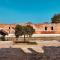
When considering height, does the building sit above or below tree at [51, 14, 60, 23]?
below

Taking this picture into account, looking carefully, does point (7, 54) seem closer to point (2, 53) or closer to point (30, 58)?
point (2, 53)

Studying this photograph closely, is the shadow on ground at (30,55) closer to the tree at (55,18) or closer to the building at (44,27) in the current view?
the building at (44,27)

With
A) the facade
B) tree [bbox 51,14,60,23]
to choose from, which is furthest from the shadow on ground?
tree [bbox 51,14,60,23]

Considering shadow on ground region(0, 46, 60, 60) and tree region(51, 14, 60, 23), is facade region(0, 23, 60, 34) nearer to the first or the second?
tree region(51, 14, 60, 23)

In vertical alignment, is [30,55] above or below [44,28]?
below

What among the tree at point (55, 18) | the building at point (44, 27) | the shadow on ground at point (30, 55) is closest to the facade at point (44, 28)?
the building at point (44, 27)

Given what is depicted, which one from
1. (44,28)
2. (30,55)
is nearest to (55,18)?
(44,28)

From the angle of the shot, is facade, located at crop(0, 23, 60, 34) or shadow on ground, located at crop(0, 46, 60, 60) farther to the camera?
facade, located at crop(0, 23, 60, 34)

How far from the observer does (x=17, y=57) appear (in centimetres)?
398

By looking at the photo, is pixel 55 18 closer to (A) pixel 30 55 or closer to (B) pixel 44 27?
(B) pixel 44 27

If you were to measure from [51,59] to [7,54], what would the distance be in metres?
0.84

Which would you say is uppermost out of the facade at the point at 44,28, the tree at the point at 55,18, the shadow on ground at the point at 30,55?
the tree at the point at 55,18

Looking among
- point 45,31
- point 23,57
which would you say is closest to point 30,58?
point 23,57

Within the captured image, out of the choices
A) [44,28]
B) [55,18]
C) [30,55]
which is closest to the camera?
[30,55]
